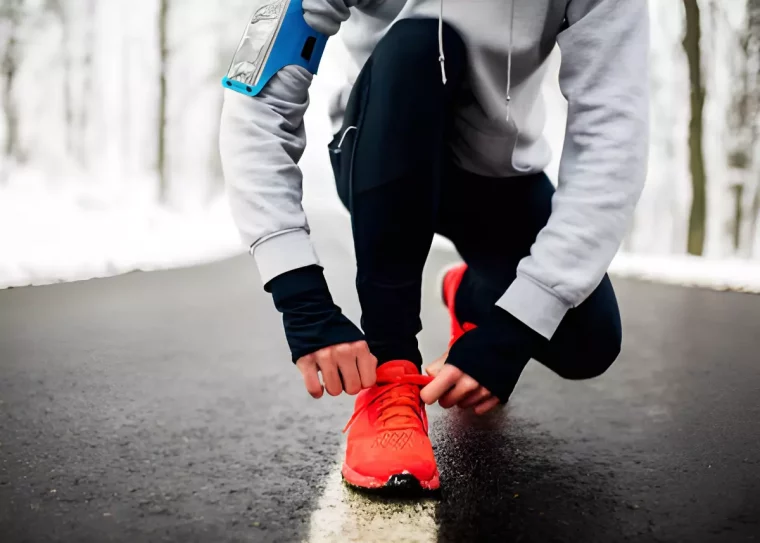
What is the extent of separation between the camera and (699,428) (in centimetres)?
103

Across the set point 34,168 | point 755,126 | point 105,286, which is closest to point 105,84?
point 34,168

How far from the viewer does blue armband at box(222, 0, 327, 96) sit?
0.81m

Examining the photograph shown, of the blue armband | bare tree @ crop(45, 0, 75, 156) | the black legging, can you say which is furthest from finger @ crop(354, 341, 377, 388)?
bare tree @ crop(45, 0, 75, 156)

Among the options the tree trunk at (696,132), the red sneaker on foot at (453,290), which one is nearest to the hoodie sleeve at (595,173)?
the red sneaker on foot at (453,290)

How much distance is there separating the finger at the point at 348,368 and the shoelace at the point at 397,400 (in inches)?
2.7

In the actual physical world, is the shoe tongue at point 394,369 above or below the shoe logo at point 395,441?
above

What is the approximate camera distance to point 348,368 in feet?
2.53

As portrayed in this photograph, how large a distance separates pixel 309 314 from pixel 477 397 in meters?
0.21

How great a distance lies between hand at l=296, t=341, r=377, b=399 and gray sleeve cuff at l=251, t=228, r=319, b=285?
10 cm

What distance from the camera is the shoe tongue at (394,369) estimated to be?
863mm

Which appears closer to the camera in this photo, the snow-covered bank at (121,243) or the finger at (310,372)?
the finger at (310,372)

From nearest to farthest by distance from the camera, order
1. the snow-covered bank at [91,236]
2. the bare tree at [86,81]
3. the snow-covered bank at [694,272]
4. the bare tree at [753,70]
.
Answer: the snow-covered bank at [91,236], the snow-covered bank at [694,272], the bare tree at [753,70], the bare tree at [86,81]

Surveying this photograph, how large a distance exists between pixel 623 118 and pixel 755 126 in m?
5.80

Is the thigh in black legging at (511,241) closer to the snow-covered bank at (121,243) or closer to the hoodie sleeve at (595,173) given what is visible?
the hoodie sleeve at (595,173)
